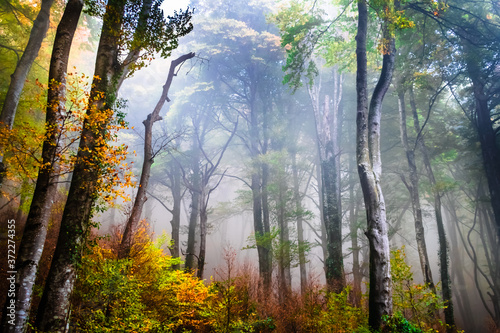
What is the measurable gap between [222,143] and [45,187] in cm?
1602

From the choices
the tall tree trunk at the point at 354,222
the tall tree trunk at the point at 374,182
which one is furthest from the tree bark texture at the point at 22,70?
the tall tree trunk at the point at 354,222

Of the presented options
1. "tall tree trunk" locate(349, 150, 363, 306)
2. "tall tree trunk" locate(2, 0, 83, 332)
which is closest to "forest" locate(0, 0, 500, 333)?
"tall tree trunk" locate(2, 0, 83, 332)

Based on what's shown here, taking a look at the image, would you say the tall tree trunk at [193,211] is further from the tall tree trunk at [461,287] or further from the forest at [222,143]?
the tall tree trunk at [461,287]

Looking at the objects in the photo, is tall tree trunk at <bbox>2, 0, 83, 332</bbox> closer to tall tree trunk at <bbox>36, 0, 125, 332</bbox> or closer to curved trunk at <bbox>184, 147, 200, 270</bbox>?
tall tree trunk at <bbox>36, 0, 125, 332</bbox>

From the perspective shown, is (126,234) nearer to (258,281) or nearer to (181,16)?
(258,281)

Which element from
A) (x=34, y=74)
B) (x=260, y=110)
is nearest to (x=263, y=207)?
(x=260, y=110)

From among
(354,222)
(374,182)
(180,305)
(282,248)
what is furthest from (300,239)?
(374,182)

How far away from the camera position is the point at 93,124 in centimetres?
461

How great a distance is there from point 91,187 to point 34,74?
35.9 ft

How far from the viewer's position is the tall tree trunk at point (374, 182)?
15.1 feet

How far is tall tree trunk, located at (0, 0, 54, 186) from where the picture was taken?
6.96 metres

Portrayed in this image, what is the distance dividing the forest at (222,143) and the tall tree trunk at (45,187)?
0.08 feet

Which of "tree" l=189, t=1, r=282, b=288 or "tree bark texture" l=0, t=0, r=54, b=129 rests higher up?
"tree" l=189, t=1, r=282, b=288

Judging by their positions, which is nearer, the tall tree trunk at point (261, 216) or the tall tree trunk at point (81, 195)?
the tall tree trunk at point (81, 195)
